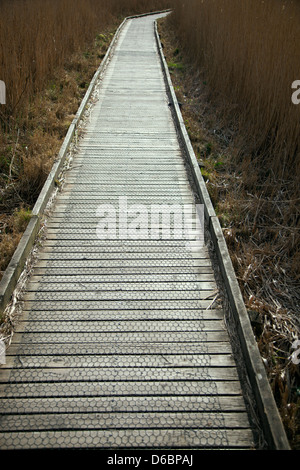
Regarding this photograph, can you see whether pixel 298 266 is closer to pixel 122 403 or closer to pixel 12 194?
pixel 122 403

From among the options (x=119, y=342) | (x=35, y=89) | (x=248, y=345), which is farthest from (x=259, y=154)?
(x=35, y=89)

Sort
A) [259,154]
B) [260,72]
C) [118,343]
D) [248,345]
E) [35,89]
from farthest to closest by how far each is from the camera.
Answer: [35,89] → [260,72] → [259,154] → [118,343] → [248,345]

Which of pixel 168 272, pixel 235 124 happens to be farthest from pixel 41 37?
pixel 168 272

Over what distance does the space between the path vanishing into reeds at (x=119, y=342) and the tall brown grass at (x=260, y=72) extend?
4.13 feet

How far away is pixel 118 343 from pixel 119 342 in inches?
0.4

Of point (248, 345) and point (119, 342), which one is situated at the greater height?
point (248, 345)

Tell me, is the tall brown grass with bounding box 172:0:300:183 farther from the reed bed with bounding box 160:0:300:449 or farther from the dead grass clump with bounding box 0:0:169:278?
the dead grass clump with bounding box 0:0:169:278

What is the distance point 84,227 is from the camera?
388cm

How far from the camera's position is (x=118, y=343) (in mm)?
2674

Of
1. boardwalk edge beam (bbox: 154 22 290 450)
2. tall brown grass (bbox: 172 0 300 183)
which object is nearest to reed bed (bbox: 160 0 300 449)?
tall brown grass (bbox: 172 0 300 183)

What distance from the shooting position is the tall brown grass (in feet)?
15.3

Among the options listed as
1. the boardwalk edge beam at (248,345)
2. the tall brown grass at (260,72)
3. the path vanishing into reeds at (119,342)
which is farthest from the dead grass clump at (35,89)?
the tall brown grass at (260,72)

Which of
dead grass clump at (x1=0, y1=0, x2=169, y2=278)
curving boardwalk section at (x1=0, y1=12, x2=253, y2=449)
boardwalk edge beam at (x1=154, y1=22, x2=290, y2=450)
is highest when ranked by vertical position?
dead grass clump at (x1=0, y1=0, x2=169, y2=278)

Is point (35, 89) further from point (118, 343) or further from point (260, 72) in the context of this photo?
point (118, 343)
